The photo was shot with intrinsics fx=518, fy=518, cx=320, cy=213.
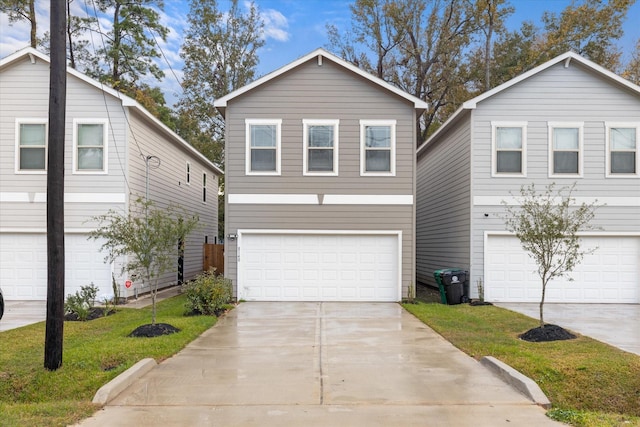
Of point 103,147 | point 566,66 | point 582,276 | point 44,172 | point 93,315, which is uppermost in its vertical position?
point 566,66

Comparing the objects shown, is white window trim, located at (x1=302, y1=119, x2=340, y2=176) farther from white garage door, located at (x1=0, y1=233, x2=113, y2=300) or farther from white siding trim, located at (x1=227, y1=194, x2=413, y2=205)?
white garage door, located at (x1=0, y1=233, x2=113, y2=300)

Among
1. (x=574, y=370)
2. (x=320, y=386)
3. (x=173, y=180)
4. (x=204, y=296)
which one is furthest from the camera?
(x=173, y=180)

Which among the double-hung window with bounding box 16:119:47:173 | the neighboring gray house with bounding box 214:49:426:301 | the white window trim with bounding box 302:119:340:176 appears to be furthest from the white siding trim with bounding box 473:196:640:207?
the double-hung window with bounding box 16:119:47:173

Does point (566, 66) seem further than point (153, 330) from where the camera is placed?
Yes

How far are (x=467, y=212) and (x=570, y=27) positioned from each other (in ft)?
54.1

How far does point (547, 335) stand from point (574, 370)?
2.11m

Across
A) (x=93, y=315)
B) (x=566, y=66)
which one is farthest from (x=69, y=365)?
(x=566, y=66)

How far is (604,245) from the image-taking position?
48.8ft

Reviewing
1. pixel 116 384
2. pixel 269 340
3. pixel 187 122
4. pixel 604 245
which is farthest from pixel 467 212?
pixel 187 122

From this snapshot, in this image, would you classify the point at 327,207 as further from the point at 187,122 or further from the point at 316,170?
the point at 187,122

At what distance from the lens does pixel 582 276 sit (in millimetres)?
14844

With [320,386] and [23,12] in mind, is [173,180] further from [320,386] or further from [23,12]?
[320,386]

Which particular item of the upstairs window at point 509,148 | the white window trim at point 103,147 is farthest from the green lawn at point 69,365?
the upstairs window at point 509,148

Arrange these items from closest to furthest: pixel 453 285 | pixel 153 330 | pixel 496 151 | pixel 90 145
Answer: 1. pixel 153 330
2. pixel 453 285
3. pixel 90 145
4. pixel 496 151
